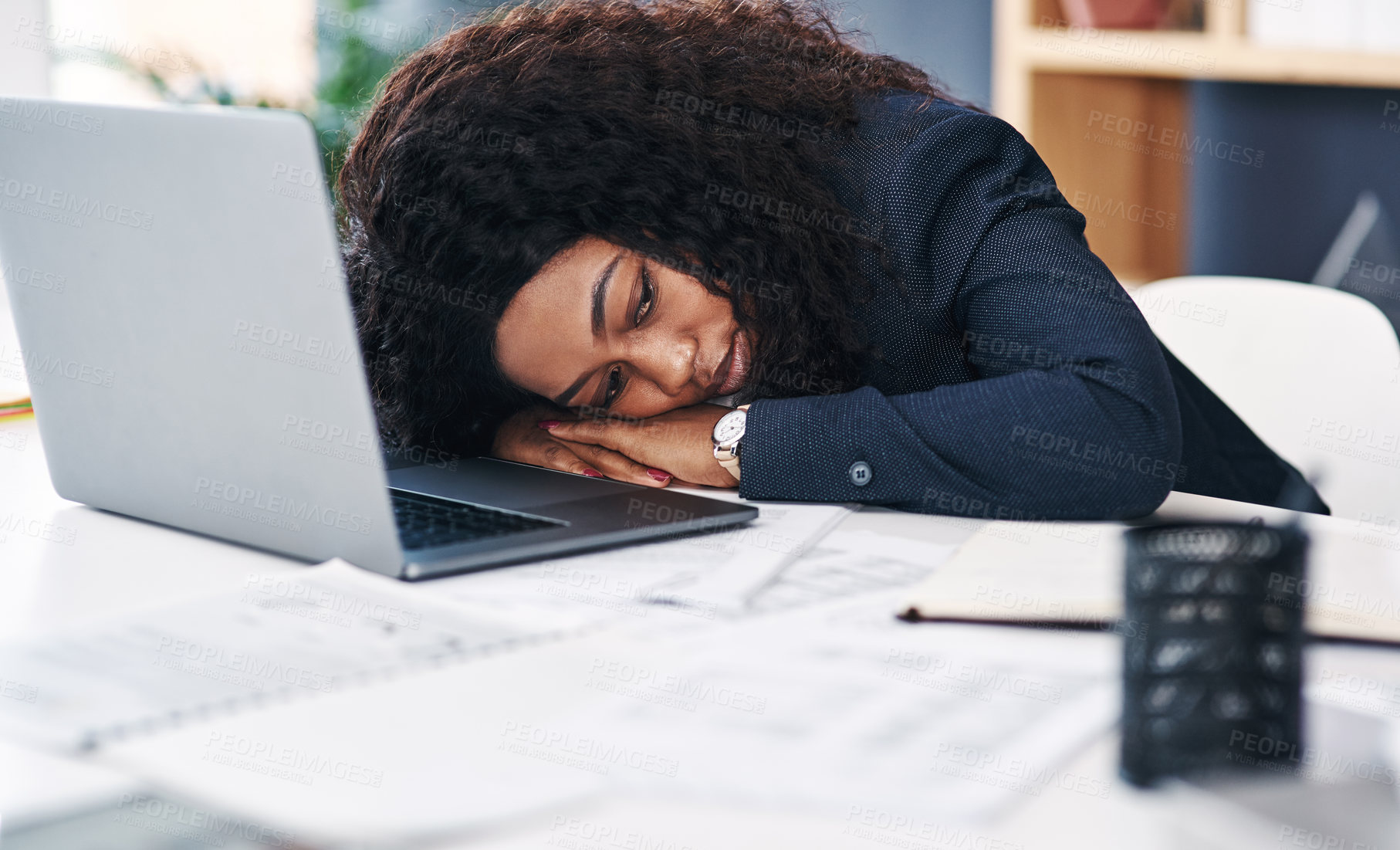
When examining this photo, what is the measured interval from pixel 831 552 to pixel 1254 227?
1.91 meters

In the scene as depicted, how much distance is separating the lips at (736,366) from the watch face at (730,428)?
126 mm

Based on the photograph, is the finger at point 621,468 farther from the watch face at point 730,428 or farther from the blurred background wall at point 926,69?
the blurred background wall at point 926,69

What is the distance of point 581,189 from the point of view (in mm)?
1097

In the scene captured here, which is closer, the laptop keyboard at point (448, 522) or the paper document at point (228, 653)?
the paper document at point (228, 653)

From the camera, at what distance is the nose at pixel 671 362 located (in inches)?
43.7

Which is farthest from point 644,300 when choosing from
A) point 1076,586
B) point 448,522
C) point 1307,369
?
point 1307,369

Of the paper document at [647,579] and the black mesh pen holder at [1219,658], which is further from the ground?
the black mesh pen holder at [1219,658]

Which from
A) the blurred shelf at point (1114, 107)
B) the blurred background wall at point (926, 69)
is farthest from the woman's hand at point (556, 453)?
the blurred shelf at point (1114, 107)

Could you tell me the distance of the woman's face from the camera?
3.56 feet

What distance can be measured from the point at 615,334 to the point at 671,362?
0.19ft

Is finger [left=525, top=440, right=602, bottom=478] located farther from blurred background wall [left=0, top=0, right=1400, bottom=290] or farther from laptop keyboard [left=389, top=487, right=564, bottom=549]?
blurred background wall [left=0, top=0, right=1400, bottom=290]

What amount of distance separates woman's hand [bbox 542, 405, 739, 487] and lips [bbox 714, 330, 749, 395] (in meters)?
0.05

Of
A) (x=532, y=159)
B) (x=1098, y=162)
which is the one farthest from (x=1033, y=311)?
(x=1098, y=162)

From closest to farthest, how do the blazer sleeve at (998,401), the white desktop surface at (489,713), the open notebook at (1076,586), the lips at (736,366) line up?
the white desktop surface at (489,713) → the open notebook at (1076,586) → the blazer sleeve at (998,401) → the lips at (736,366)
